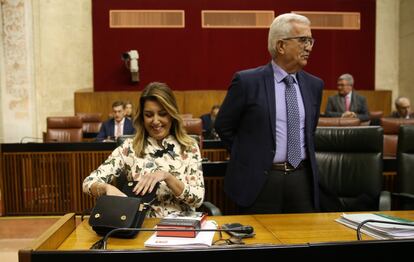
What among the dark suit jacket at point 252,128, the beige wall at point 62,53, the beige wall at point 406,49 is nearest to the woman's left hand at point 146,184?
the dark suit jacket at point 252,128

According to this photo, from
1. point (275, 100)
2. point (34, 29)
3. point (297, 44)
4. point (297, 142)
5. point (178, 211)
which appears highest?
point (34, 29)

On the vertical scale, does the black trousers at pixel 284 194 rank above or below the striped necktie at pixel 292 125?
below

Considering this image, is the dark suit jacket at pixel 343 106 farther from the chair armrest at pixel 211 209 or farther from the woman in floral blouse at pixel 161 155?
the woman in floral blouse at pixel 161 155

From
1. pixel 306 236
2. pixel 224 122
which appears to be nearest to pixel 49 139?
pixel 224 122

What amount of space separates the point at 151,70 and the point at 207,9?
1515 mm

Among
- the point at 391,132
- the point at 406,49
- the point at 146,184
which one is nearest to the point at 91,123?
the point at 391,132

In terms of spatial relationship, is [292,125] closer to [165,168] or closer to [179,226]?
[165,168]

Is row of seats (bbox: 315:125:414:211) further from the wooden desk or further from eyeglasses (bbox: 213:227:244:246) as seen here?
eyeglasses (bbox: 213:227:244:246)

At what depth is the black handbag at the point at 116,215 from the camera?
1.29m

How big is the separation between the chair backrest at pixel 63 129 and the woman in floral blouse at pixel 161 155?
3.75 m

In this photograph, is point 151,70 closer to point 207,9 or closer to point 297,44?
point 207,9

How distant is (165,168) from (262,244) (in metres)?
0.89

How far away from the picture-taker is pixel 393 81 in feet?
28.1

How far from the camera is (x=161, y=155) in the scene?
1822mm
